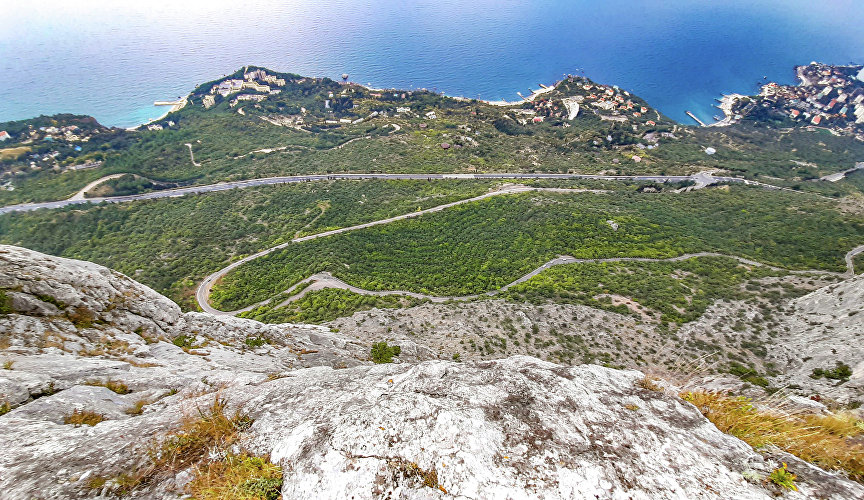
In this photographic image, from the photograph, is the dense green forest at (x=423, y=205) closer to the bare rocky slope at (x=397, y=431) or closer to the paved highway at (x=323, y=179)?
the paved highway at (x=323, y=179)

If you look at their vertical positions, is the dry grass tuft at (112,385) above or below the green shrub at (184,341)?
above

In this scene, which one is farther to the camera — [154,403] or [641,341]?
[641,341]

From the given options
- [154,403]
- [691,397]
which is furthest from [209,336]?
[691,397]

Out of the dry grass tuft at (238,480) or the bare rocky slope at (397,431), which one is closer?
the dry grass tuft at (238,480)

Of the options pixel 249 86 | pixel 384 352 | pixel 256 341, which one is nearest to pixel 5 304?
pixel 256 341

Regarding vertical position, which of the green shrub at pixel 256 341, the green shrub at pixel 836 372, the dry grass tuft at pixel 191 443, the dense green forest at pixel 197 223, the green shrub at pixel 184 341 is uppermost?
the dense green forest at pixel 197 223

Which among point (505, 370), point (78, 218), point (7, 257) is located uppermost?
point (78, 218)

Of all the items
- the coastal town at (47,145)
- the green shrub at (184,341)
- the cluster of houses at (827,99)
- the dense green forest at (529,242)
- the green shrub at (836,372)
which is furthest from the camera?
the cluster of houses at (827,99)

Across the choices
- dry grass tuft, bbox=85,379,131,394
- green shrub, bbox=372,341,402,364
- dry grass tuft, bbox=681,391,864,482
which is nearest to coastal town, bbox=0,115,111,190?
green shrub, bbox=372,341,402,364

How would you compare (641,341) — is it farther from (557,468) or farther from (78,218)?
(78,218)

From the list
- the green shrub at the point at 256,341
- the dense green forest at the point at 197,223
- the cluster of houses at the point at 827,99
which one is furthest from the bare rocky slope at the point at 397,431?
the cluster of houses at the point at 827,99
